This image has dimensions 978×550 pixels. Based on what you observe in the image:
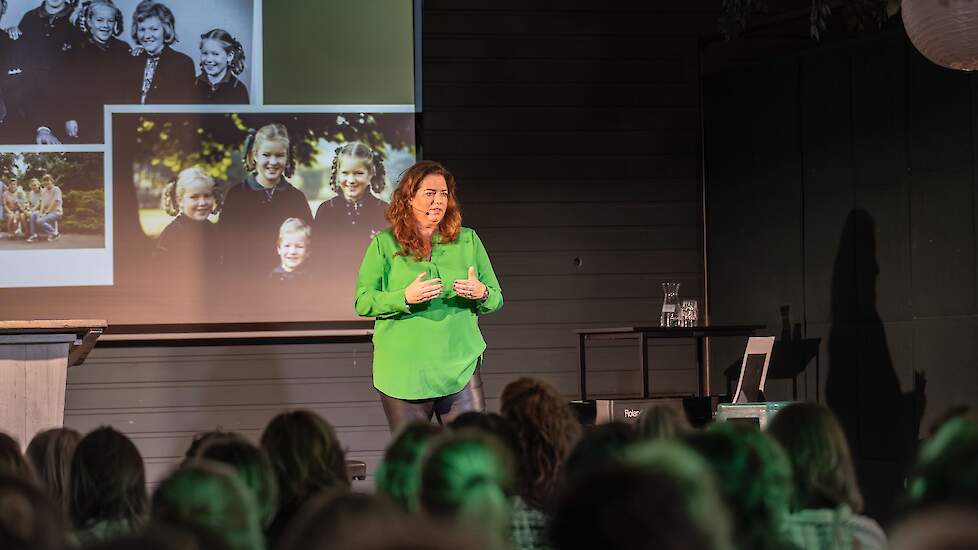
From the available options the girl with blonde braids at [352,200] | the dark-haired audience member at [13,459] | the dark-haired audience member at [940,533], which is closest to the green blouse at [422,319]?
the dark-haired audience member at [13,459]

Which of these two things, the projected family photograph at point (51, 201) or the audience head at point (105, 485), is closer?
the audience head at point (105, 485)

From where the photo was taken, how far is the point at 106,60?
19.0 feet

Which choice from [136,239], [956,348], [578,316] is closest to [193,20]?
[136,239]

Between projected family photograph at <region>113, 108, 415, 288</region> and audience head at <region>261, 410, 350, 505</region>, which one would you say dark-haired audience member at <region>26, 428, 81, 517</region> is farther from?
projected family photograph at <region>113, 108, 415, 288</region>

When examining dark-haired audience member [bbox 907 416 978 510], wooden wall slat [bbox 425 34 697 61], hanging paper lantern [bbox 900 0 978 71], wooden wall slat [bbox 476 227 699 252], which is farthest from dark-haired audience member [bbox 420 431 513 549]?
wooden wall slat [bbox 425 34 697 61]

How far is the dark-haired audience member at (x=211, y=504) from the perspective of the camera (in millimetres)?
1105

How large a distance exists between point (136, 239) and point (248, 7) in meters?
1.25

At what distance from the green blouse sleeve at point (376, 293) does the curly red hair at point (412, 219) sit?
0.08 metres

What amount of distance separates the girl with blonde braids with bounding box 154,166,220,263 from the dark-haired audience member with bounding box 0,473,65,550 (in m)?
4.79

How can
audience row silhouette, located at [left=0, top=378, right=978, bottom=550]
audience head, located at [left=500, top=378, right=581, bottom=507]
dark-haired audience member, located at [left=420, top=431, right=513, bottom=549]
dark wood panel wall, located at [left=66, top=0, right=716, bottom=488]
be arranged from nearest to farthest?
audience row silhouette, located at [left=0, top=378, right=978, bottom=550] → dark-haired audience member, located at [left=420, top=431, right=513, bottom=549] → audience head, located at [left=500, top=378, right=581, bottom=507] → dark wood panel wall, located at [left=66, top=0, right=716, bottom=488]

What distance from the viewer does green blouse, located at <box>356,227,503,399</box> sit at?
12.3ft

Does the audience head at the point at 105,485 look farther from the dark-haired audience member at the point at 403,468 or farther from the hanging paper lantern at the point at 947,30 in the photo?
the hanging paper lantern at the point at 947,30

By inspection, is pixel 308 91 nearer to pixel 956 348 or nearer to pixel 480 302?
pixel 480 302

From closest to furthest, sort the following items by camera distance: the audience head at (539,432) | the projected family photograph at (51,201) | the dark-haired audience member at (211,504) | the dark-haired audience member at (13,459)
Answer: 1. the dark-haired audience member at (211,504)
2. the dark-haired audience member at (13,459)
3. the audience head at (539,432)
4. the projected family photograph at (51,201)
